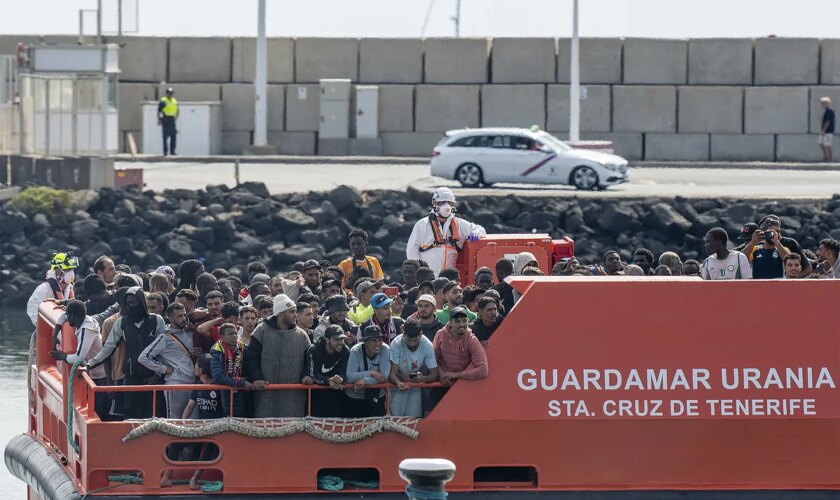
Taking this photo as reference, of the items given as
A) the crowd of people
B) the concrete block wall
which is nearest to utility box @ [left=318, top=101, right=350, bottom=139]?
the concrete block wall

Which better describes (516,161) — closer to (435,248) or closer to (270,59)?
(270,59)

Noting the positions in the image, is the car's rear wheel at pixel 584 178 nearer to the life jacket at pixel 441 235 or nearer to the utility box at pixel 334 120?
the utility box at pixel 334 120

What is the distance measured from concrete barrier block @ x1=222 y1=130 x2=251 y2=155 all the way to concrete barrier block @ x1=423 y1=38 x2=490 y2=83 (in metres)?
4.58

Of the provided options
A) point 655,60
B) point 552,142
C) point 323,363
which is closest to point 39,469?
point 323,363

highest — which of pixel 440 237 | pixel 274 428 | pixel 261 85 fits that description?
pixel 261 85

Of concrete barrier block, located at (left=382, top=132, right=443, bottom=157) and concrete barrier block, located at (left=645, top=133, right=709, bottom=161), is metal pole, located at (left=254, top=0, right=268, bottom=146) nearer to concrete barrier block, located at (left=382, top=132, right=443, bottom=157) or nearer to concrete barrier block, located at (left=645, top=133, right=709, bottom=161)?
concrete barrier block, located at (left=382, top=132, right=443, bottom=157)

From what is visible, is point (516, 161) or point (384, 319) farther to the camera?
point (516, 161)

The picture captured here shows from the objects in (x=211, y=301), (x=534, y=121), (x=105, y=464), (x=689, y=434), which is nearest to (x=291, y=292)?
(x=211, y=301)

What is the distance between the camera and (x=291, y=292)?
13.7m

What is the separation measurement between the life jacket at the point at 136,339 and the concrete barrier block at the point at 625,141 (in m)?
28.5

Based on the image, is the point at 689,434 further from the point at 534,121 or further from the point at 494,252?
the point at 534,121

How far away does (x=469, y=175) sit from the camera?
32750mm

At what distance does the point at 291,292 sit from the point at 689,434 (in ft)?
11.9

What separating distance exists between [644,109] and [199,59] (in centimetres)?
1039
